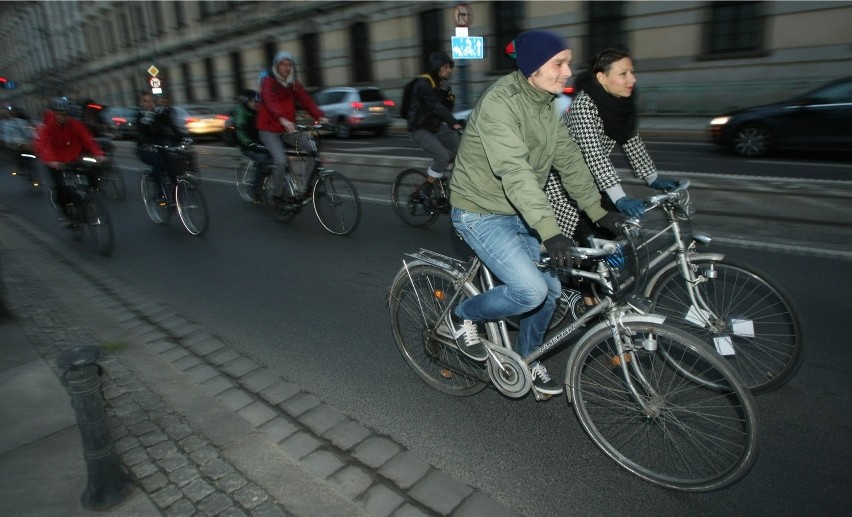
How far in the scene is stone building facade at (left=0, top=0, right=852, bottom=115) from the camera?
17.5m

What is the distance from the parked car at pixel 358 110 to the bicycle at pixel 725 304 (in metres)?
18.8

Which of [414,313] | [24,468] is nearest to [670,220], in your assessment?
[414,313]

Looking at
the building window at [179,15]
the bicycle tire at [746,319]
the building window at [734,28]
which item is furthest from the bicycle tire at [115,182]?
the building window at [179,15]

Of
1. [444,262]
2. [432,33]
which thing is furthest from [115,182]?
[432,33]

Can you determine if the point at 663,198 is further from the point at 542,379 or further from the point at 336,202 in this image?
the point at 336,202

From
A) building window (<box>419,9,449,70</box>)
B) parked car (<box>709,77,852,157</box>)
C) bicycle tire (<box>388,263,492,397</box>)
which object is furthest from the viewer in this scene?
building window (<box>419,9,449,70</box>)

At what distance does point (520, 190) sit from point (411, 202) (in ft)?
16.2

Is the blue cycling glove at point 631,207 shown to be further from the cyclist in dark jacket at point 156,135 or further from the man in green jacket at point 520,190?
the cyclist in dark jacket at point 156,135

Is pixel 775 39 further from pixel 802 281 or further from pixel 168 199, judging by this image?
pixel 168 199

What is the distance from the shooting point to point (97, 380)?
2553mm

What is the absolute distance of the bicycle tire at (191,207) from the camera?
7.98m

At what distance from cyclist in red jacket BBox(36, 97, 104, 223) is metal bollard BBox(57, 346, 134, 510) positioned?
5744mm

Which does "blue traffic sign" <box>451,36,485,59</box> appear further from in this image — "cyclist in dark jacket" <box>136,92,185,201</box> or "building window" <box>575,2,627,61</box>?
"building window" <box>575,2,627,61</box>

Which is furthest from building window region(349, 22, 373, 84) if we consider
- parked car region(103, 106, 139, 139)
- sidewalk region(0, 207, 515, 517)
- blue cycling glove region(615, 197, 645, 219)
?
blue cycling glove region(615, 197, 645, 219)
